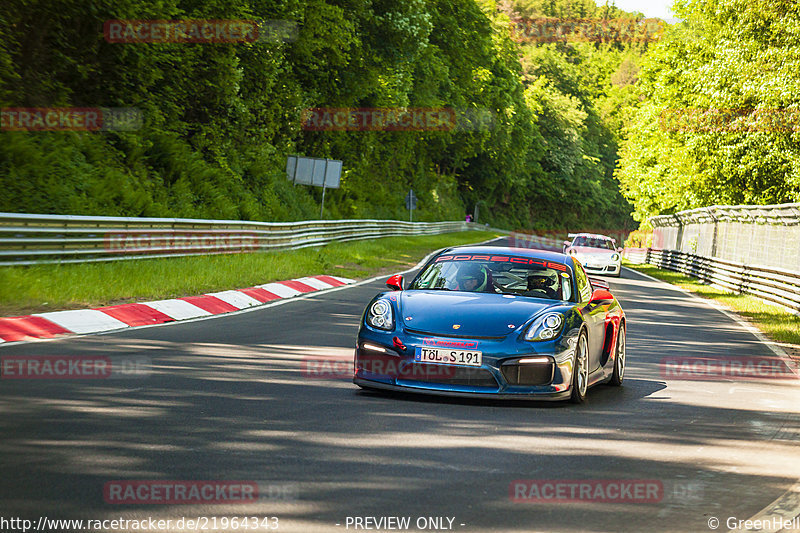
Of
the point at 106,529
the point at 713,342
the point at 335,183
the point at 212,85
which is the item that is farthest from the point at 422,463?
the point at 335,183

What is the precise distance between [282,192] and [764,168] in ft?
64.3

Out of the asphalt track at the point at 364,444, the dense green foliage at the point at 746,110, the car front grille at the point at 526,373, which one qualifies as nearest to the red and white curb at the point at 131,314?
the asphalt track at the point at 364,444

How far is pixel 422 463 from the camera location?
5730 mm

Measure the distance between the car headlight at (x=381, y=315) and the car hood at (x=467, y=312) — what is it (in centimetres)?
11

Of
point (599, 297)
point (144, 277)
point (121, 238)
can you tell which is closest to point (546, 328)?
point (599, 297)

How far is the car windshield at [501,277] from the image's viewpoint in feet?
29.5

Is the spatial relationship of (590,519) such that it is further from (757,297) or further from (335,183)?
(335,183)

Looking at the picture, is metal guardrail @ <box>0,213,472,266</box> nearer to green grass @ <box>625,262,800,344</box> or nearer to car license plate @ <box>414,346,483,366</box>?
car license plate @ <box>414,346,483,366</box>

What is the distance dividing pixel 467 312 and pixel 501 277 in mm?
1151

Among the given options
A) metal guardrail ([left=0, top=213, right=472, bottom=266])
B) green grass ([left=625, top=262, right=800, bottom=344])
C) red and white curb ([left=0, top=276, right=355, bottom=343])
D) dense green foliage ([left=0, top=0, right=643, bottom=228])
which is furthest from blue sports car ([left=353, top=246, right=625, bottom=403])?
dense green foliage ([left=0, top=0, right=643, bottom=228])

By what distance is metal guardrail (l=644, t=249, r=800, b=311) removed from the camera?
858 inches

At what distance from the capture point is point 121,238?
16812 millimetres

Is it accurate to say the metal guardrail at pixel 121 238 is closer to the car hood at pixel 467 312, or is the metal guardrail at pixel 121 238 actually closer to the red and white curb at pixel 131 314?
the red and white curb at pixel 131 314

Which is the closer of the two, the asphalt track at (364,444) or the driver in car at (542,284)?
the asphalt track at (364,444)
